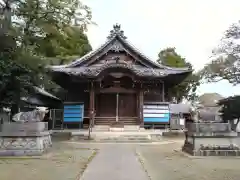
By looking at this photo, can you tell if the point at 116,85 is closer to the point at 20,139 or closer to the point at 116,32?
the point at 116,32

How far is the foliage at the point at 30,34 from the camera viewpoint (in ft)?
52.0

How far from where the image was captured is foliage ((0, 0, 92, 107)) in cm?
1584

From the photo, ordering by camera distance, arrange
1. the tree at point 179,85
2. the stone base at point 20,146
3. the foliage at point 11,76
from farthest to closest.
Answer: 1. the tree at point 179,85
2. the foliage at point 11,76
3. the stone base at point 20,146

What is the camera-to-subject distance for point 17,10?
17.4 metres

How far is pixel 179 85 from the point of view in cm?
4331

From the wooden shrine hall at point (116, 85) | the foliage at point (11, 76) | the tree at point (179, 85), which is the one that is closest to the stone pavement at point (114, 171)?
the foliage at point (11, 76)

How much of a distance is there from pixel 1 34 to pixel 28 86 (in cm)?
375

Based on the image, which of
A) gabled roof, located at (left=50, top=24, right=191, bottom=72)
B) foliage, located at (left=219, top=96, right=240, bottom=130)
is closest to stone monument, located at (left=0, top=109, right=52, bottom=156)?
gabled roof, located at (left=50, top=24, right=191, bottom=72)

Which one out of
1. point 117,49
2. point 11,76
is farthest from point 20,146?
point 117,49

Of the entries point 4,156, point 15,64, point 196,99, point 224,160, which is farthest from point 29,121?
point 196,99

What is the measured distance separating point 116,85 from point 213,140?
46.5ft

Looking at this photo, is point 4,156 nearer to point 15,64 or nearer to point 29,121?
point 29,121

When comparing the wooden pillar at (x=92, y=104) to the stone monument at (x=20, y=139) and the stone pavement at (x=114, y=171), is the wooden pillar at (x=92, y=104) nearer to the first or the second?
the stone monument at (x=20, y=139)

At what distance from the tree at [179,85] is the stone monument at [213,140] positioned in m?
30.6
